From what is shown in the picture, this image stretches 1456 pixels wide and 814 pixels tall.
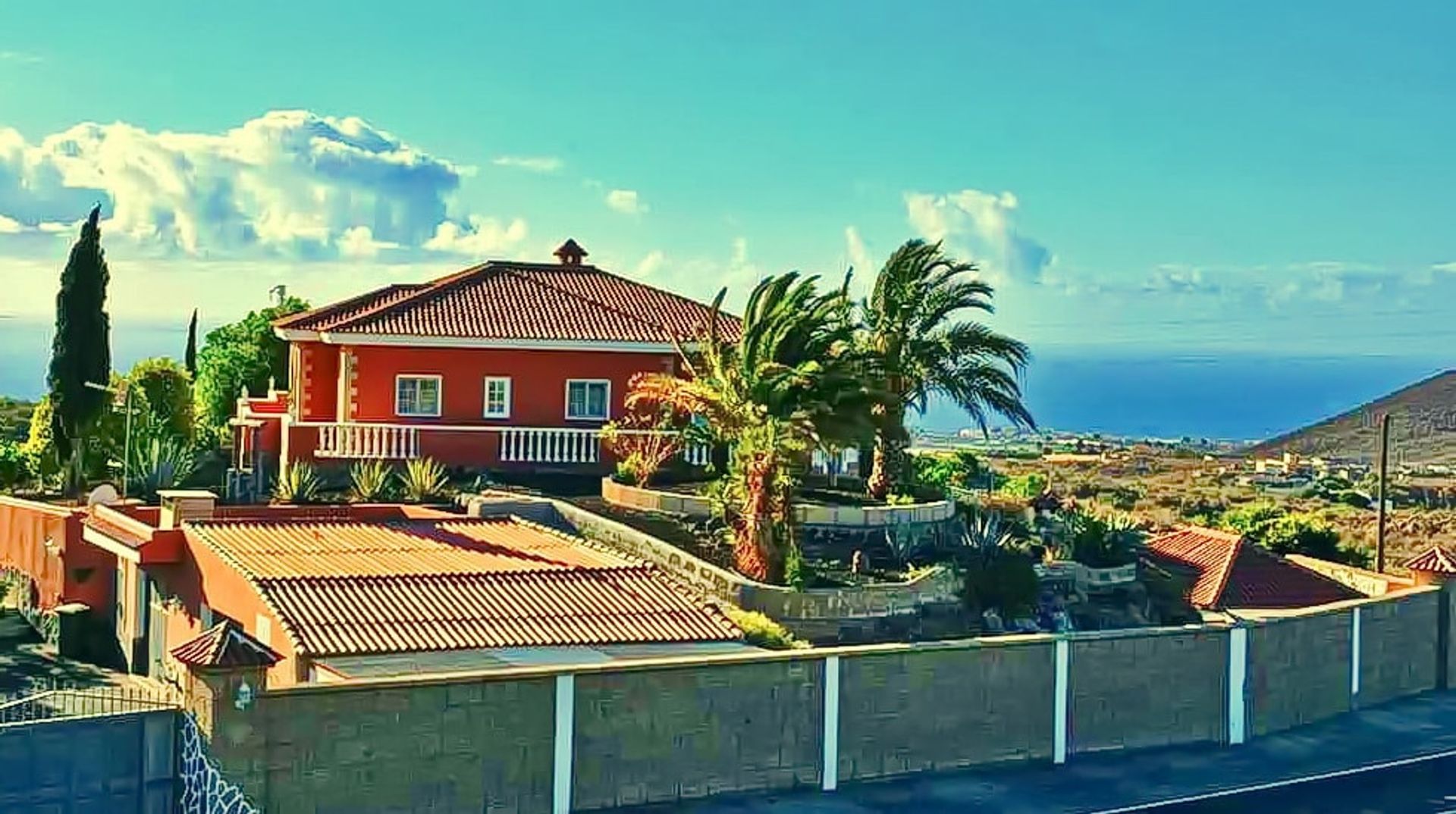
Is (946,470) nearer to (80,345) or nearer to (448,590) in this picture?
(80,345)

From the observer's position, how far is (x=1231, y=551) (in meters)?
28.4

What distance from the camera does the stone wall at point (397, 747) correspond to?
13.1m

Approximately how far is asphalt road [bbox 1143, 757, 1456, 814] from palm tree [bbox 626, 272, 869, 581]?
6.93 metres

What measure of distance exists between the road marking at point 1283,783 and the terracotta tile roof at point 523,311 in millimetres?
15880

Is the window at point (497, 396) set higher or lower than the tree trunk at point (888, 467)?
higher

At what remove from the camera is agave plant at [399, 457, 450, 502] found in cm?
A: 2728

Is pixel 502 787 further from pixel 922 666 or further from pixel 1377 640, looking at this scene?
pixel 1377 640

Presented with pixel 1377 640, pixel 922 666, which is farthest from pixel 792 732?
pixel 1377 640

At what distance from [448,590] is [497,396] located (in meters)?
11.8

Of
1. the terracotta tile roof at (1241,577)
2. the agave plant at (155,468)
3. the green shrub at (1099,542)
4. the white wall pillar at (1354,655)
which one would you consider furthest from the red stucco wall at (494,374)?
the white wall pillar at (1354,655)

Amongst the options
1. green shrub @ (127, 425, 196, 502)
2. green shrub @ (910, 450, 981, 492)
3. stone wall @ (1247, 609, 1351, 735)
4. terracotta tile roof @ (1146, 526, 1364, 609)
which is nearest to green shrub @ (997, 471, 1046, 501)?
green shrub @ (910, 450, 981, 492)

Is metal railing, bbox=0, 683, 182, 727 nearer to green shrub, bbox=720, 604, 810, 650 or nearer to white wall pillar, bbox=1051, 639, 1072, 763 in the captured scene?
green shrub, bbox=720, 604, 810, 650

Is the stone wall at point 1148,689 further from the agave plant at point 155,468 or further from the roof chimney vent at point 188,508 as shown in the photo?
the agave plant at point 155,468

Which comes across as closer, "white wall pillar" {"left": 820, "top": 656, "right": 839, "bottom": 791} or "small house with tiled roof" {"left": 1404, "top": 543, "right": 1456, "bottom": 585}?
"white wall pillar" {"left": 820, "top": 656, "right": 839, "bottom": 791}
